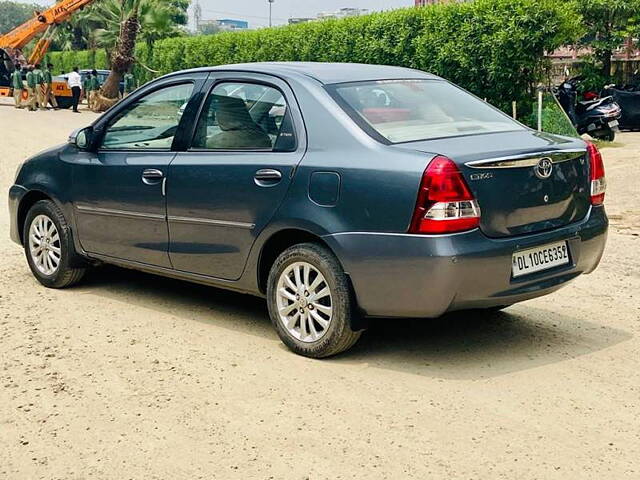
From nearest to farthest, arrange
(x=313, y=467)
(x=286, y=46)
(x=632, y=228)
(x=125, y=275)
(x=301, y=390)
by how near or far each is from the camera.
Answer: (x=313, y=467)
(x=301, y=390)
(x=125, y=275)
(x=632, y=228)
(x=286, y=46)

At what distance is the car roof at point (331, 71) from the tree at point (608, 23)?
71.2ft

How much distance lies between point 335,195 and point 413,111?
850 millimetres

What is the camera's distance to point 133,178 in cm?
659

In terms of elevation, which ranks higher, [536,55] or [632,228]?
[536,55]

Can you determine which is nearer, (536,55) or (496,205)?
(496,205)

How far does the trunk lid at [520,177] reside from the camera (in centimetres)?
512

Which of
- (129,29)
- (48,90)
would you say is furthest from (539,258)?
(48,90)

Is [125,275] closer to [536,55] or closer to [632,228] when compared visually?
[632,228]

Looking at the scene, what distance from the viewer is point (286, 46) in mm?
29359

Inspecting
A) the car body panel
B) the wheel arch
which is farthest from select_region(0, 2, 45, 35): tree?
the car body panel

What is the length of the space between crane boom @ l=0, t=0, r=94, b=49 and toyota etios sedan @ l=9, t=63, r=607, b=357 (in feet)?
119

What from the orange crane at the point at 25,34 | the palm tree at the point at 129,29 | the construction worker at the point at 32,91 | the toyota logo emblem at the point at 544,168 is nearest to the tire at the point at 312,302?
the toyota logo emblem at the point at 544,168

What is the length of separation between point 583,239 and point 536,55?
48.2 ft

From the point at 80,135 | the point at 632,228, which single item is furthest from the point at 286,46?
the point at 80,135
